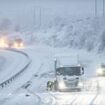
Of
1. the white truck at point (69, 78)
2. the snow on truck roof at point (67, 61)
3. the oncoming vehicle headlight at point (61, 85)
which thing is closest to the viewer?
the white truck at point (69, 78)

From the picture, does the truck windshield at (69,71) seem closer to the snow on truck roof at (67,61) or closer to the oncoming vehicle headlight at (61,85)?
the oncoming vehicle headlight at (61,85)

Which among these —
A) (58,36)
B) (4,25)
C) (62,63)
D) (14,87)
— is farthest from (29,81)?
(4,25)

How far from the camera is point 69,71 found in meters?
32.2

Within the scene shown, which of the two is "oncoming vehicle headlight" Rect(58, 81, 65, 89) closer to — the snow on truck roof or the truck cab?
the truck cab

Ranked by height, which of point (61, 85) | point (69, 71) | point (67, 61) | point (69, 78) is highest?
point (67, 61)

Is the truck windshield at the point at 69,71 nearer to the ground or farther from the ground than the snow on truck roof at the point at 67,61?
nearer to the ground

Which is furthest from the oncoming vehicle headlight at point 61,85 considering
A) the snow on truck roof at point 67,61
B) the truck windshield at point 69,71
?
the snow on truck roof at point 67,61

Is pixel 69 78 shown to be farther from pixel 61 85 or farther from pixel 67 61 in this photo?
pixel 67 61

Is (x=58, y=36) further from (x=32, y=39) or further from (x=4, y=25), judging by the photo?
(x=4, y=25)

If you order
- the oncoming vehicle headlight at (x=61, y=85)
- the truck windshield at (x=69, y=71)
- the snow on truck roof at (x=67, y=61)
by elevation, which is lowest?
the oncoming vehicle headlight at (x=61, y=85)

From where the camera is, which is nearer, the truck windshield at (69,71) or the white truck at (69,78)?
the white truck at (69,78)

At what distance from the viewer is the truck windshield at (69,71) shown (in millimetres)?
32125

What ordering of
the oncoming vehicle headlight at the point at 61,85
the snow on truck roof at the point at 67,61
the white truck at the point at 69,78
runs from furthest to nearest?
the snow on truck roof at the point at 67,61, the oncoming vehicle headlight at the point at 61,85, the white truck at the point at 69,78

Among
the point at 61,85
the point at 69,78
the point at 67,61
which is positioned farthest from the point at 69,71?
the point at 67,61
